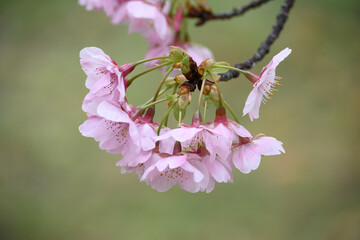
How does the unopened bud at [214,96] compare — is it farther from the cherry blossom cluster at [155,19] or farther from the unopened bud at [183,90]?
the cherry blossom cluster at [155,19]

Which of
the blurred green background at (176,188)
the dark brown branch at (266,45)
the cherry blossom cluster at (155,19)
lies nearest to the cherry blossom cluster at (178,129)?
the dark brown branch at (266,45)

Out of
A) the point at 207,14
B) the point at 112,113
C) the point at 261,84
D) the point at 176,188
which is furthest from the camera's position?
the point at 176,188

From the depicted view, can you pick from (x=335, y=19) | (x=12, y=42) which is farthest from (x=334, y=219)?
(x=12, y=42)

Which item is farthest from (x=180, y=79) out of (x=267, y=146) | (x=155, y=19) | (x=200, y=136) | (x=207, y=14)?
(x=207, y=14)

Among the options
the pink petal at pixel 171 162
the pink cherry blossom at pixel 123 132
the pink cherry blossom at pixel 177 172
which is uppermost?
the pink cherry blossom at pixel 123 132

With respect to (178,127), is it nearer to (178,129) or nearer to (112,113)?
(178,129)
